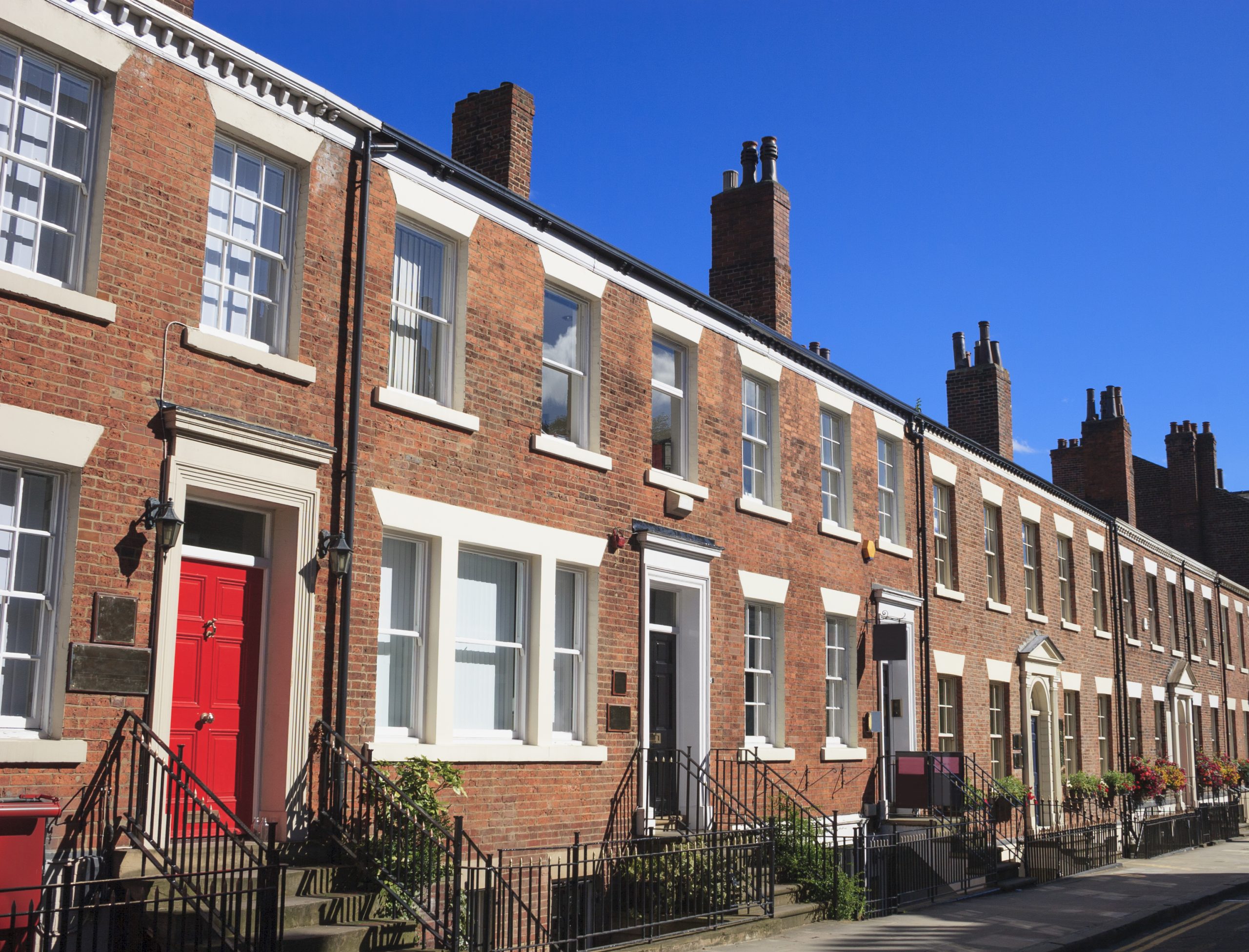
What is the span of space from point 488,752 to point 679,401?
5.62 metres

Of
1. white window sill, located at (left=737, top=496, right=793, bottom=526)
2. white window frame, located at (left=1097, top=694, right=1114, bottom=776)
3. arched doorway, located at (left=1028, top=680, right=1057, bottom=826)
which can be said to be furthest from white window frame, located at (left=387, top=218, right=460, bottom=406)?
white window frame, located at (left=1097, top=694, right=1114, bottom=776)

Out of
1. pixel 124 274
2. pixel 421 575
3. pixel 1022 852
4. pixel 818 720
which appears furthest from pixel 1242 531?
pixel 124 274

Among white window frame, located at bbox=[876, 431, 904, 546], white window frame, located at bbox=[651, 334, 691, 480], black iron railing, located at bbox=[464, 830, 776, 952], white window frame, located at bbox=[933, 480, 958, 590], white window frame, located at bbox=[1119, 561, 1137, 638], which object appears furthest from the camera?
white window frame, located at bbox=[1119, 561, 1137, 638]

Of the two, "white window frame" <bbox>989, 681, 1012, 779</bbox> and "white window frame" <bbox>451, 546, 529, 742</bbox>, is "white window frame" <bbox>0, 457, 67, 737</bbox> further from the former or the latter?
"white window frame" <bbox>989, 681, 1012, 779</bbox>

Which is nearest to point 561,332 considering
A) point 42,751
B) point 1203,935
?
point 42,751

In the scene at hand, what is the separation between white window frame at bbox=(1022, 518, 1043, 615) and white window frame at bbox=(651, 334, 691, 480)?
479 inches

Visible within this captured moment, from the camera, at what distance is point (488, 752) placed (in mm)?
11984

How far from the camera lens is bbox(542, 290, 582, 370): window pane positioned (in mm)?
13945

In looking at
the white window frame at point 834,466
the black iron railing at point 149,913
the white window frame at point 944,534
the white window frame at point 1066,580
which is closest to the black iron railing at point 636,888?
the black iron railing at point 149,913

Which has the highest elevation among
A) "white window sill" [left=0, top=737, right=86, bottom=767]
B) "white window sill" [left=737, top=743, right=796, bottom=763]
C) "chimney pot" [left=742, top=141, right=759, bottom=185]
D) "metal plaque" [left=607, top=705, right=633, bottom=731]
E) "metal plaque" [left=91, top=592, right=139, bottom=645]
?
"chimney pot" [left=742, top=141, right=759, bottom=185]

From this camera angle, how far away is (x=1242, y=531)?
4225 cm

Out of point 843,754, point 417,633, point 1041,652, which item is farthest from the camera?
point 1041,652

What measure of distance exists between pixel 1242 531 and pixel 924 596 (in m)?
27.1

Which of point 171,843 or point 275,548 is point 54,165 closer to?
point 275,548
